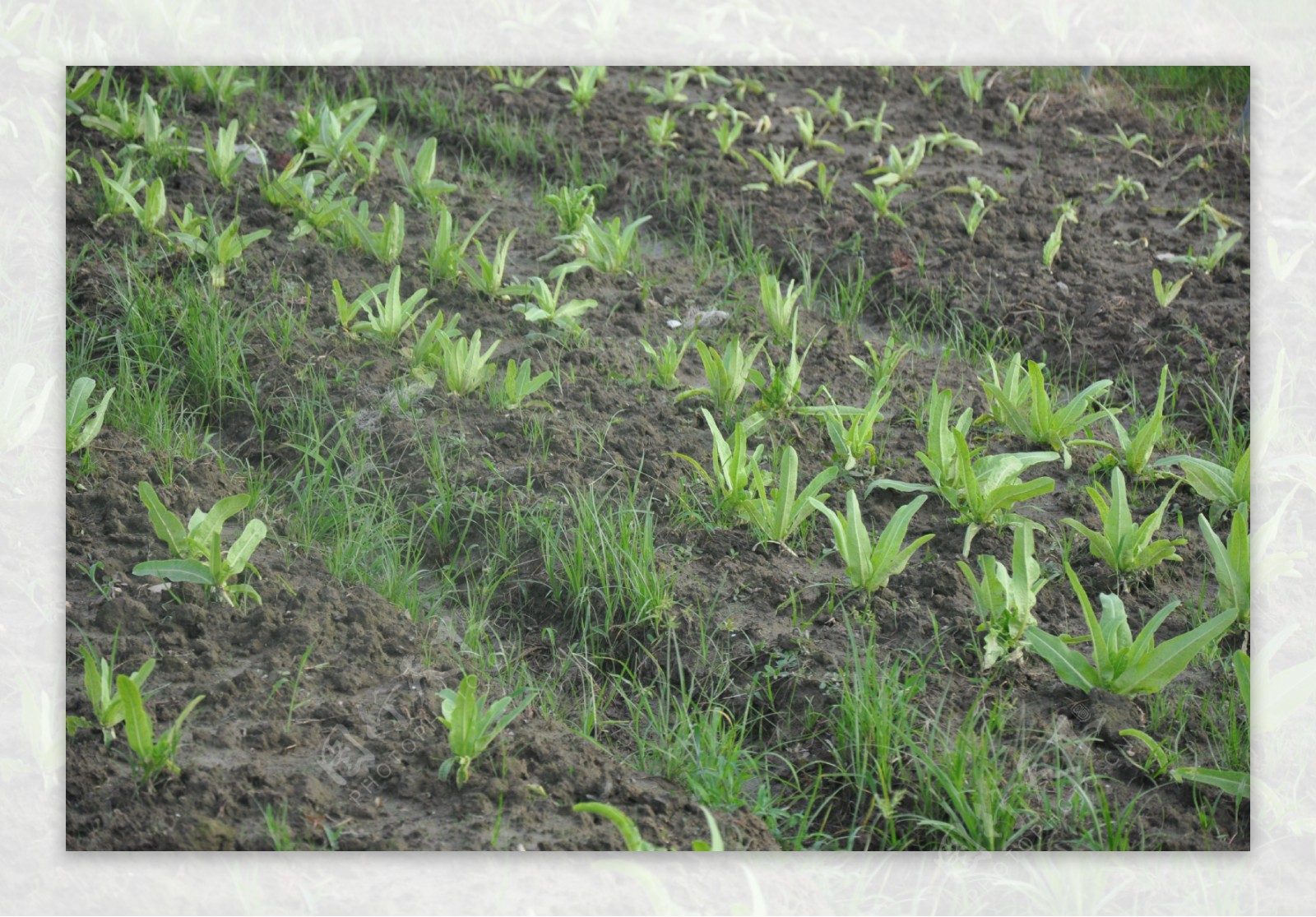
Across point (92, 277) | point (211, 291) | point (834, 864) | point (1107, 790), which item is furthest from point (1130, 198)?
point (92, 277)

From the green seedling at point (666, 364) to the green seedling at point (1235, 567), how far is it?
0.96m

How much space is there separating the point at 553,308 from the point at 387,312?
33 cm

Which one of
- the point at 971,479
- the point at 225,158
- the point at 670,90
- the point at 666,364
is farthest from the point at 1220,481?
the point at 225,158

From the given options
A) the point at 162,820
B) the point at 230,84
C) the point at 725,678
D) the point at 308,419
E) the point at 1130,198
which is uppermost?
the point at 230,84

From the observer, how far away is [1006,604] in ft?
5.53

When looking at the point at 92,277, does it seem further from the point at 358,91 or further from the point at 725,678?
the point at 725,678

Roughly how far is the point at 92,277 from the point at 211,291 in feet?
0.69

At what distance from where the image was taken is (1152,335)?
2.34 metres

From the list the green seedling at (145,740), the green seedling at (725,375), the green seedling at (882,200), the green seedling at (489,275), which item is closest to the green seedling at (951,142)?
the green seedling at (882,200)

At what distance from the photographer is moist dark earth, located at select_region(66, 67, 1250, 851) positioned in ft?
5.08

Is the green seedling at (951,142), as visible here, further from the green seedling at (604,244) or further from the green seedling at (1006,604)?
the green seedling at (1006,604)

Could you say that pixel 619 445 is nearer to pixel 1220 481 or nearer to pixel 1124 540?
pixel 1124 540

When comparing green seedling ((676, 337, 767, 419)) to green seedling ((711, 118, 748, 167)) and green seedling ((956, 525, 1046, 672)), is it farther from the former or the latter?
green seedling ((711, 118, 748, 167))

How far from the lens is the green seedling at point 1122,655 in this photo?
5.30ft
